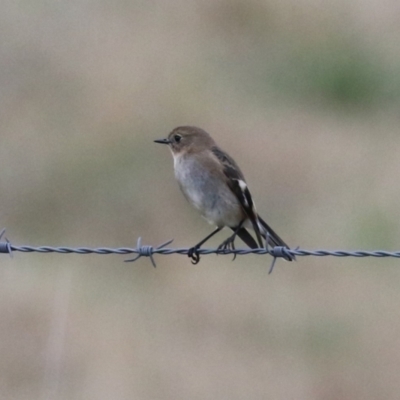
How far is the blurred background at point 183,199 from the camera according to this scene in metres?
9.58

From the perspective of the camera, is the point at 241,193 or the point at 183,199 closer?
the point at 241,193

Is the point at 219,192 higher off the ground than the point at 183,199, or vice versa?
the point at 183,199

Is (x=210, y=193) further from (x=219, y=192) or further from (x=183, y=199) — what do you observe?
(x=183, y=199)

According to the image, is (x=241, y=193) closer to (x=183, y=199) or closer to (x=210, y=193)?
(x=210, y=193)

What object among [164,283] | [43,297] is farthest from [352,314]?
[43,297]

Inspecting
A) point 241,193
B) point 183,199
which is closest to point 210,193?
point 241,193

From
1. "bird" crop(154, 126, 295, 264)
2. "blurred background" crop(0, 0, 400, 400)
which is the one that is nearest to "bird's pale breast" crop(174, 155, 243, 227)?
"bird" crop(154, 126, 295, 264)

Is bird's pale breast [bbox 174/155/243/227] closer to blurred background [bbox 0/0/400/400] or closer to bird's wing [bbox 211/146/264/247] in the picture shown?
bird's wing [bbox 211/146/264/247]

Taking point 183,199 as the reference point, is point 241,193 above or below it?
below

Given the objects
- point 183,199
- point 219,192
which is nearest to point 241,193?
point 219,192

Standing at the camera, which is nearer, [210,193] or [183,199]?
[210,193]

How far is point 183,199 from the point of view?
13203 millimetres

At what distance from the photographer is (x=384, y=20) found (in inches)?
684

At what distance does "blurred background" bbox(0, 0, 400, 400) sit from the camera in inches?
377
